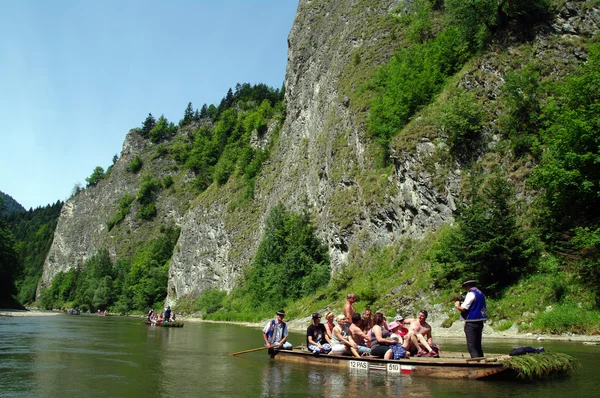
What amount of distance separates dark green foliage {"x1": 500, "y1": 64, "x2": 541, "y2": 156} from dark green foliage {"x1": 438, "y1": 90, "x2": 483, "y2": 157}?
5.73 feet

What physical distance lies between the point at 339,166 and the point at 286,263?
11.3 m

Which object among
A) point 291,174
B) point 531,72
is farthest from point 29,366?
point 291,174

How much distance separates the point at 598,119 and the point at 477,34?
17.0 m

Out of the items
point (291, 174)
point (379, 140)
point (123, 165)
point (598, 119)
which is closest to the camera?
point (598, 119)

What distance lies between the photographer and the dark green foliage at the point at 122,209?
12112 centimetres

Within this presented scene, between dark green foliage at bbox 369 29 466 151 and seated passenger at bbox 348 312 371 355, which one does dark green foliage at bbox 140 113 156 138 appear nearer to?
dark green foliage at bbox 369 29 466 151

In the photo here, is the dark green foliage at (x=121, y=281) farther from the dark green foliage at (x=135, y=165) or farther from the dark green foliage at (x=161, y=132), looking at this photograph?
the dark green foliage at (x=161, y=132)

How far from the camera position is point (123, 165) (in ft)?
438

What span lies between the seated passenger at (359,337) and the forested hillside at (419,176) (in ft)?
36.7

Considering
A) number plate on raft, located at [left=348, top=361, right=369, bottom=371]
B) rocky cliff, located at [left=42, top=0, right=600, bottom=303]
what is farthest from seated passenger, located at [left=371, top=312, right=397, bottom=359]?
rocky cliff, located at [left=42, top=0, right=600, bottom=303]

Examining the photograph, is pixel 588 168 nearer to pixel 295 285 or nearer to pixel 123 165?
pixel 295 285

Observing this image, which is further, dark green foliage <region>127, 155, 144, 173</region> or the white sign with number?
dark green foliage <region>127, 155, 144, 173</region>

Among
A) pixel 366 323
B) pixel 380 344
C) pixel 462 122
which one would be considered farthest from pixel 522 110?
pixel 380 344

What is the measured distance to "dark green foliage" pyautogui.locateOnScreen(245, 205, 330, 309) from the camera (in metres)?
46.6
